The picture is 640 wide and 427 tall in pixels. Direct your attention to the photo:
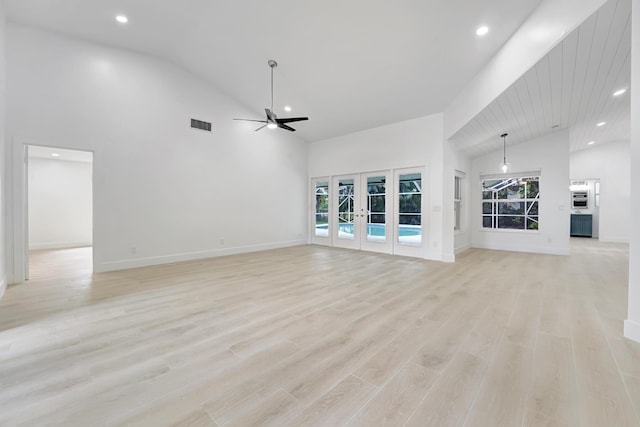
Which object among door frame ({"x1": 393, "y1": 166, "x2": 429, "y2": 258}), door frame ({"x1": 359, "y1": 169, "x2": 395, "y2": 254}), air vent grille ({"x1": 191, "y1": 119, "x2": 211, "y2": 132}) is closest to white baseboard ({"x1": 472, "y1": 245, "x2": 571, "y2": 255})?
door frame ({"x1": 393, "y1": 166, "x2": 429, "y2": 258})

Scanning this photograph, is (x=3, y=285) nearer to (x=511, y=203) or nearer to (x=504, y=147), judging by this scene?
(x=504, y=147)

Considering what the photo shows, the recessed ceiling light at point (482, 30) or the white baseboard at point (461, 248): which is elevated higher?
the recessed ceiling light at point (482, 30)

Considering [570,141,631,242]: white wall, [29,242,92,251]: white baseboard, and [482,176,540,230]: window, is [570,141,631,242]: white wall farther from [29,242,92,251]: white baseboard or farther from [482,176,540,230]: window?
[29,242,92,251]: white baseboard

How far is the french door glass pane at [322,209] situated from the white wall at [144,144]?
5.43ft

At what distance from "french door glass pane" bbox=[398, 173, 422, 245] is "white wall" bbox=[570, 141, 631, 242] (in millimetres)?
7454

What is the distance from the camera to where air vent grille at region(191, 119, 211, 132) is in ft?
18.6

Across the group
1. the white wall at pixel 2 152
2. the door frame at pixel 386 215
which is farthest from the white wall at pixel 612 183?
the white wall at pixel 2 152

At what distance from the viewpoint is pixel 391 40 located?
12.8ft

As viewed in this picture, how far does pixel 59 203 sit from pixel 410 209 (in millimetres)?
9423

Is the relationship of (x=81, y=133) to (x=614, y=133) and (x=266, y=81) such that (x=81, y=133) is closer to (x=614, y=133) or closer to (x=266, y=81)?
(x=266, y=81)

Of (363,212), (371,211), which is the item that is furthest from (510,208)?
(363,212)

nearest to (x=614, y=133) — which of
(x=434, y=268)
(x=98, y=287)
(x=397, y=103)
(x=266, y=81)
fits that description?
(x=397, y=103)

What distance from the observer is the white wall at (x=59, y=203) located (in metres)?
6.92

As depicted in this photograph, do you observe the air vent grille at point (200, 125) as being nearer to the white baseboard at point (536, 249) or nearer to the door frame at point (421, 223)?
the door frame at point (421, 223)
